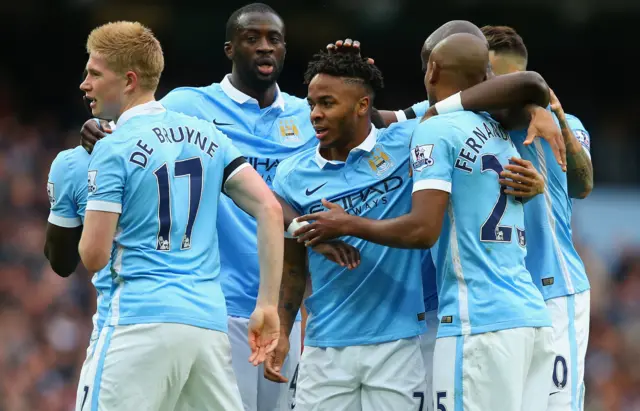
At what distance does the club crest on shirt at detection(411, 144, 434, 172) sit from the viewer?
567cm

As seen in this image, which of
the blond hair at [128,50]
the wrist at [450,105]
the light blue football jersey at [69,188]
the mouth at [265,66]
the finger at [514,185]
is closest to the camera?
the blond hair at [128,50]

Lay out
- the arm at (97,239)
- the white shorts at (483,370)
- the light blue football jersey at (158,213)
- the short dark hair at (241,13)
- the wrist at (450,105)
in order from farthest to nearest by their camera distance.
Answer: the short dark hair at (241,13)
the wrist at (450,105)
the white shorts at (483,370)
the light blue football jersey at (158,213)
the arm at (97,239)

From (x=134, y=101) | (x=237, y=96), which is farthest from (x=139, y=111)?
(x=237, y=96)

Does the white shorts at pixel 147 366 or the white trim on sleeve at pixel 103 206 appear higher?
the white trim on sleeve at pixel 103 206

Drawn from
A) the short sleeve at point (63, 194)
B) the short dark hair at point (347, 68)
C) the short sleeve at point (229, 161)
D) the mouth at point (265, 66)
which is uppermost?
the mouth at point (265, 66)

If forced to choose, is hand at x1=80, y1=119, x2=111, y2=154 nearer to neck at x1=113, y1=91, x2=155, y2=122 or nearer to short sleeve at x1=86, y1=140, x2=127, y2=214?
neck at x1=113, y1=91, x2=155, y2=122

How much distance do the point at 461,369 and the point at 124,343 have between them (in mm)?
1624

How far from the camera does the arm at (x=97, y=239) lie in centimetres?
531

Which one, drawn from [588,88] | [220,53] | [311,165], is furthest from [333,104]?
[588,88]

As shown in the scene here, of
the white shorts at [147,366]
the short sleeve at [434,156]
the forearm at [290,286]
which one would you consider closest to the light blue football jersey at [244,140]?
the forearm at [290,286]

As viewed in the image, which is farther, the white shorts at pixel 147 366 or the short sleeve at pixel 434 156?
the short sleeve at pixel 434 156

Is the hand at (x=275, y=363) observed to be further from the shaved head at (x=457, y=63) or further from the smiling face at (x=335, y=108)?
the shaved head at (x=457, y=63)

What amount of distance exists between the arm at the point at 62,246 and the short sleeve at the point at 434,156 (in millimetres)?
1961

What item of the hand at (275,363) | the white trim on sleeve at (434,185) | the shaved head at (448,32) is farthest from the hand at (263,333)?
the shaved head at (448,32)
